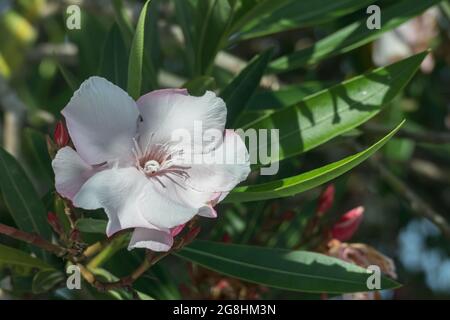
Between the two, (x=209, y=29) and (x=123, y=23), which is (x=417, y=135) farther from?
(x=123, y=23)

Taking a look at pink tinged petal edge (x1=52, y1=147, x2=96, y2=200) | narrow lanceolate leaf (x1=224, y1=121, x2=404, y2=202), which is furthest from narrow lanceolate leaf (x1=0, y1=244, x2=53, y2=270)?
narrow lanceolate leaf (x1=224, y1=121, x2=404, y2=202)

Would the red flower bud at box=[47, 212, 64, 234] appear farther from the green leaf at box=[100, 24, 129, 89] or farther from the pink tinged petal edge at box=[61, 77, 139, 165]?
the green leaf at box=[100, 24, 129, 89]

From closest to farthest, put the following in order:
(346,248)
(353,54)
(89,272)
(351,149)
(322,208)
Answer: (89,272), (346,248), (322,208), (351,149), (353,54)

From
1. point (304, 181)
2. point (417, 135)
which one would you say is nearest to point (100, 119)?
point (304, 181)

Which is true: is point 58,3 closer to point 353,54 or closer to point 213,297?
point 353,54

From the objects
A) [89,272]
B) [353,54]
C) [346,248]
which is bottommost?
[89,272]

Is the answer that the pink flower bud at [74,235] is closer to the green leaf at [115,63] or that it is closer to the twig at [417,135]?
the green leaf at [115,63]
